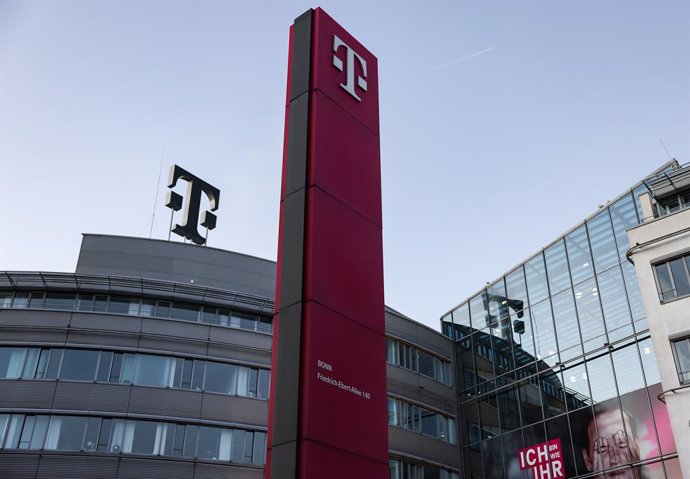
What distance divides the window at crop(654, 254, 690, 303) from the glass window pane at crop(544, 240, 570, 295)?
21.5 ft

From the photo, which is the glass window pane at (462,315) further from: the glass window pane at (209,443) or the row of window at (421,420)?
the glass window pane at (209,443)

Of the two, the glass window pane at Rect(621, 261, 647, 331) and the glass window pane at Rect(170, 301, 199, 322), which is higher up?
the glass window pane at Rect(170, 301, 199, 322)

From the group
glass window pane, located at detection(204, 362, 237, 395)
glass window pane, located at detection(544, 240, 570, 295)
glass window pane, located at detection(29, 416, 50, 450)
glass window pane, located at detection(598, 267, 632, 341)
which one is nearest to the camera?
glass window pane, located at detection(598, 267, 632, 341)

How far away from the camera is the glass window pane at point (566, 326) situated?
42.3 m

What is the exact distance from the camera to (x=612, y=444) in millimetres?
38031

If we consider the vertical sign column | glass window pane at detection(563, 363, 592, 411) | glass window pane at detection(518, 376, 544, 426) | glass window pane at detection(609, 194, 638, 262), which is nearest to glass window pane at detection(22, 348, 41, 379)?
the vertical sign column

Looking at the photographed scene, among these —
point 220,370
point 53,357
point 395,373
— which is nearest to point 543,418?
point 395,373

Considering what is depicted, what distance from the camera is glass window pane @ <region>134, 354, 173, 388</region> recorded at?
4291 cm

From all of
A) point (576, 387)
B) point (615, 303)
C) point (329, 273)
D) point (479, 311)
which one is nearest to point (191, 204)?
point (479, 311)

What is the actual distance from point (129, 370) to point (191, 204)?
54.4 feet

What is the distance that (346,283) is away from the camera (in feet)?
74.3

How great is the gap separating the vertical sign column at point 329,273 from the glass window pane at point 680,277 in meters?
Answer: 18.6

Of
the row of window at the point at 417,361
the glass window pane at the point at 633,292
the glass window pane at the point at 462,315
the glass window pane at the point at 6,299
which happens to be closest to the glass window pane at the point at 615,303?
the glass window pane at the point at 633,292

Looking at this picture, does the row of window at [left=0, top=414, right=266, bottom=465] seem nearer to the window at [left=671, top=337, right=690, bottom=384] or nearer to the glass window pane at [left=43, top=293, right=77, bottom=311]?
the glass window pane at [left=43, top=293, right=77, bottom=311]
